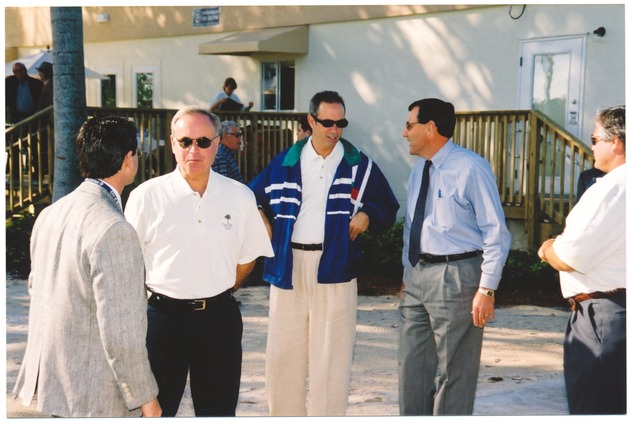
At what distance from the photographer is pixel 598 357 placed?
407 cm

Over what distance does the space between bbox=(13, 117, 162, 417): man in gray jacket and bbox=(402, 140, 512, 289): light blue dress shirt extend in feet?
6.97

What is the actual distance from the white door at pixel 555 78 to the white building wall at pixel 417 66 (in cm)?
12

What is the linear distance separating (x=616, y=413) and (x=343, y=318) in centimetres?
171

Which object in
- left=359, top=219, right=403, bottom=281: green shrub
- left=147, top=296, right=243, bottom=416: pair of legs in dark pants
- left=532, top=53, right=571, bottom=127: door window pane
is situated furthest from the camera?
left=532, top=53, right=571, bottom=127: door window pane

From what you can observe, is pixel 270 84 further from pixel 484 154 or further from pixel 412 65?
pixel 484 154

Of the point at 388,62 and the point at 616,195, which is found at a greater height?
the point at 388,62

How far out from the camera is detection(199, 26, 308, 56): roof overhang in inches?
614

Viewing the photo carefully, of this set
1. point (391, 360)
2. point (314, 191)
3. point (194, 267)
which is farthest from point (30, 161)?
point (194, 267)

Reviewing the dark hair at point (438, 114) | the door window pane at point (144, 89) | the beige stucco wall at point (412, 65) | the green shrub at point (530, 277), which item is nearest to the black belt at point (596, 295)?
the dark hair at point (438, 114)

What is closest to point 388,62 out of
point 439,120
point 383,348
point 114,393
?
point 383,348

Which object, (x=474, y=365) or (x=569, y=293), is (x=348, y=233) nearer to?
(x=474, y=365)

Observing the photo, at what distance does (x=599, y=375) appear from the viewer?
4.08 metres

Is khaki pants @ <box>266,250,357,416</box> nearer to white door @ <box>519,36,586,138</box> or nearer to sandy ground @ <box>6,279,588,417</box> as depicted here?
sandy ground @ <box>6,279,588,417</box>

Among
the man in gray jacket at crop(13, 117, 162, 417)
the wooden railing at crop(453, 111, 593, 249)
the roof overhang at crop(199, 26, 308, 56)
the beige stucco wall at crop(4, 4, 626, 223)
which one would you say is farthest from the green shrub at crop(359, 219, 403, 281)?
the man in gray jacket at crop(13, 117, 162, 417)
